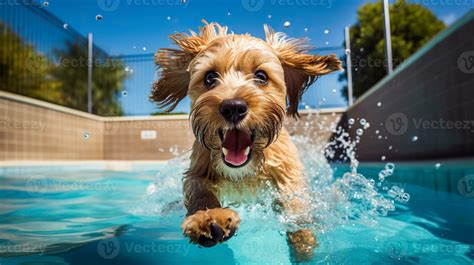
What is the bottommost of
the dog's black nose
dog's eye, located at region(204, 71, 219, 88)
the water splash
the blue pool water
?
Result: the blue pool water

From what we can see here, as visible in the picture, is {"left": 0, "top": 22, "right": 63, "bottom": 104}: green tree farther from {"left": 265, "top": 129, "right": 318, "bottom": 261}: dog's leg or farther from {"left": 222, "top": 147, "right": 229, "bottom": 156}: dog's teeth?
{"left": 222, "top": 147, "right": 229, "bottom": 156}: dog's teeth

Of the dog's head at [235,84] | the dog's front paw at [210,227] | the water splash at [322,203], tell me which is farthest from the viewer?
the water splash at [322,203]

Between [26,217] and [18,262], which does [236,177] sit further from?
[26,217]

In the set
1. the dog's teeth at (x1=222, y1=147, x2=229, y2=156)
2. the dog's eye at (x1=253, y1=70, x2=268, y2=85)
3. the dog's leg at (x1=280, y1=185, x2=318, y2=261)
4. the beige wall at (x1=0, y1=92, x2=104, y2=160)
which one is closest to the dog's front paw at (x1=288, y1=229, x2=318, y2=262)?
the dog's leg at (x1=280, y1=185, x2=318, y2=261)

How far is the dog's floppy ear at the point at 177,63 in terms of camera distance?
343 cm

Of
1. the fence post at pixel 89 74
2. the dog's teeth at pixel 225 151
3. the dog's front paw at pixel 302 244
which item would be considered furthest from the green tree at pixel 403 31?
the dog's teeth at pixel 225 151

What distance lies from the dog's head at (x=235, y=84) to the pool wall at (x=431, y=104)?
407cm

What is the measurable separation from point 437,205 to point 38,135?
13.4 m

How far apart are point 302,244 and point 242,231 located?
826mm

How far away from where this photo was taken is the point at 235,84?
2.82 meters

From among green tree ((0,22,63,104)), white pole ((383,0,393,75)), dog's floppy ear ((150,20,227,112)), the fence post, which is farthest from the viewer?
the fence post

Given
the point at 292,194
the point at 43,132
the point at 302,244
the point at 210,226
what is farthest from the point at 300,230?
the point at 43,132

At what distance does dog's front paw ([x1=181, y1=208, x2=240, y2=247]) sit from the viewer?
2189mm

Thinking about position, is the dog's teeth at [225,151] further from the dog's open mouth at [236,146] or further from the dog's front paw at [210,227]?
the dog's front paw at [210,227]
